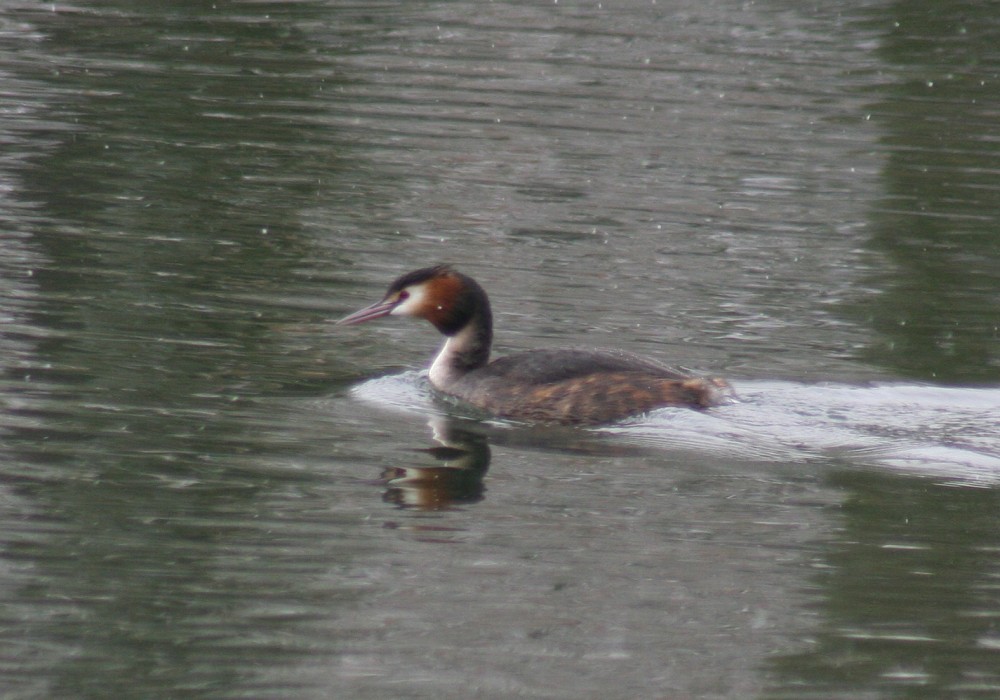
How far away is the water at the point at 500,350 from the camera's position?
5973mm

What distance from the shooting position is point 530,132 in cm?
1616

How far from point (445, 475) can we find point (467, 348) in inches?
63.7

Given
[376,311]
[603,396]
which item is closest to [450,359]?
[376,311]

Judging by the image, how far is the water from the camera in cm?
597

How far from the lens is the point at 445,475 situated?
25.8 feet

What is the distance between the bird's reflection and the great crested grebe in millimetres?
397

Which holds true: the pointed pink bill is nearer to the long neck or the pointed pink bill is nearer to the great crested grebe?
the great crested grebe

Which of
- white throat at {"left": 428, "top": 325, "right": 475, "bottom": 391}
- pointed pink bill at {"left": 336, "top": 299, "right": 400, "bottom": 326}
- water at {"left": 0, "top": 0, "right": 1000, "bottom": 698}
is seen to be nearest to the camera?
water at {"left": 0, "top": 0, "right": 1000, "bottom": 698}

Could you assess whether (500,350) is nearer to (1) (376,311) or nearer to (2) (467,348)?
(2) (467,348)

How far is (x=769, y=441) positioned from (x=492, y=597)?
2520mm

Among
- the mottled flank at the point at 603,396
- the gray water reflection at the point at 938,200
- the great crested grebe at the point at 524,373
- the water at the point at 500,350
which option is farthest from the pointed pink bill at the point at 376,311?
the gray water reflection at the point at 938,200

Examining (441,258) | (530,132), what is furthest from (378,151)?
(441,258)

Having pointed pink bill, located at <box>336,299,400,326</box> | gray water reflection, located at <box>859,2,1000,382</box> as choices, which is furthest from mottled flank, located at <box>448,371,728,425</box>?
gray water reflection, located at <box>859,2,1000,382</box>

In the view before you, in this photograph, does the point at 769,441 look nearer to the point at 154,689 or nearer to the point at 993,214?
the point at 154,689
